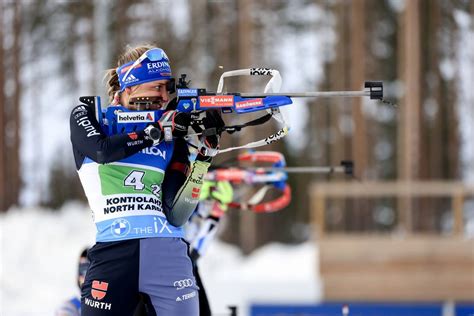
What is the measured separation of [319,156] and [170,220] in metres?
26.6

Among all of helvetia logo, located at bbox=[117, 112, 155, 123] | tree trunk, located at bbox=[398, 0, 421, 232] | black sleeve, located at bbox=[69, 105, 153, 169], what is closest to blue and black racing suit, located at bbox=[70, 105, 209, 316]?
black sleeve, located at bbox=[69, 105, 153, 169]

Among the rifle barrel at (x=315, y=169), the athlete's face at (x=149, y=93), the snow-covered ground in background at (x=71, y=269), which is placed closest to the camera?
the athlete's face at (x=149, y=93)

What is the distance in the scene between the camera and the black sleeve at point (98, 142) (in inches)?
148

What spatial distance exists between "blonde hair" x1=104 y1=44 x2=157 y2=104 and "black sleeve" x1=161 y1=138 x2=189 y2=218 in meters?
0.38

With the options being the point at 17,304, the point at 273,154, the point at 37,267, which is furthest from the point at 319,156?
the point at 273,154

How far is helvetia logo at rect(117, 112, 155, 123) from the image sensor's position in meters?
3.91

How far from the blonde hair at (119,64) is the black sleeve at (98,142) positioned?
1.05 feet

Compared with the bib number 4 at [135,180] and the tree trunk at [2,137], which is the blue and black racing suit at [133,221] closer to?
the bib number 4 at [135,180]

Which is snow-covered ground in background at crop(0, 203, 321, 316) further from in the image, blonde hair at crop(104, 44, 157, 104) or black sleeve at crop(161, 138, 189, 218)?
black sleeve at crop(161, 138, 189, 218)

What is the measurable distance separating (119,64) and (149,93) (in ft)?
0.93

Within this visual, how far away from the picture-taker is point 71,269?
14.3 m

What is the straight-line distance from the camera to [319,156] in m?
30.4

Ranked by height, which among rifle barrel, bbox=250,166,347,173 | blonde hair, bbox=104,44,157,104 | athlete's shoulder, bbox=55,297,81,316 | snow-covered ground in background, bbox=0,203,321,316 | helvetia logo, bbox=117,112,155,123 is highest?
blonde hair, bbox=104,44,157,104

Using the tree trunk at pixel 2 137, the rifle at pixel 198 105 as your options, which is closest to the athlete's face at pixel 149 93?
the rifle at pixel 198 105
